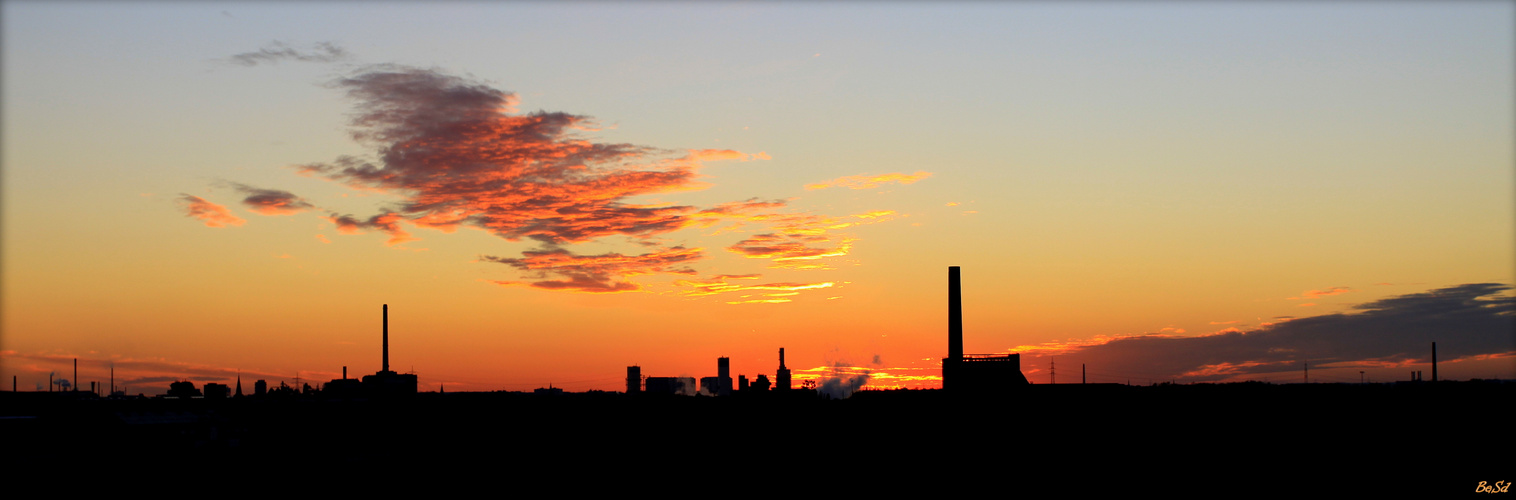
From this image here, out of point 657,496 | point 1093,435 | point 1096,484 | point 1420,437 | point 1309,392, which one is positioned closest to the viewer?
point 657,496

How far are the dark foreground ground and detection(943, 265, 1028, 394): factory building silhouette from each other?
11286mm

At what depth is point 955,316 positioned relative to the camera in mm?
114000

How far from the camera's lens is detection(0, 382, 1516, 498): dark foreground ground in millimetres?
61906

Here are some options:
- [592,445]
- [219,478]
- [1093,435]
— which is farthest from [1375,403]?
[219,478]

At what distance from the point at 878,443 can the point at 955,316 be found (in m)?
33.9

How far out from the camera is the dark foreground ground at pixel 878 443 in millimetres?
61906

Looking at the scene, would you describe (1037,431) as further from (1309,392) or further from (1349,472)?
(1309,392)

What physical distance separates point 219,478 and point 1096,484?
49.1 m

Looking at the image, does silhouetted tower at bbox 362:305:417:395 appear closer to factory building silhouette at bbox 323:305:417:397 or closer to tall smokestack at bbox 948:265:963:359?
factory building silhouette at bbox 323:305:417:397

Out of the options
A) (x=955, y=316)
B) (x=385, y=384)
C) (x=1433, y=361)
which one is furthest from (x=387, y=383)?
(x=1433, y=361)

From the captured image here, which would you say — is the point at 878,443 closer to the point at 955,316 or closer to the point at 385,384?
the point at 955,316

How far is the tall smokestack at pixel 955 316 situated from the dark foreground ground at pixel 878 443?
13.3 meters

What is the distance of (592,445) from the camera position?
251 feet

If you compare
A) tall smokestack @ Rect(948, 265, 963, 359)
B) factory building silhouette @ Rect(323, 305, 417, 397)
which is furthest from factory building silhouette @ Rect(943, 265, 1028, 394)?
factory building silhouette @ Rect(323, 305, 417, 397)
